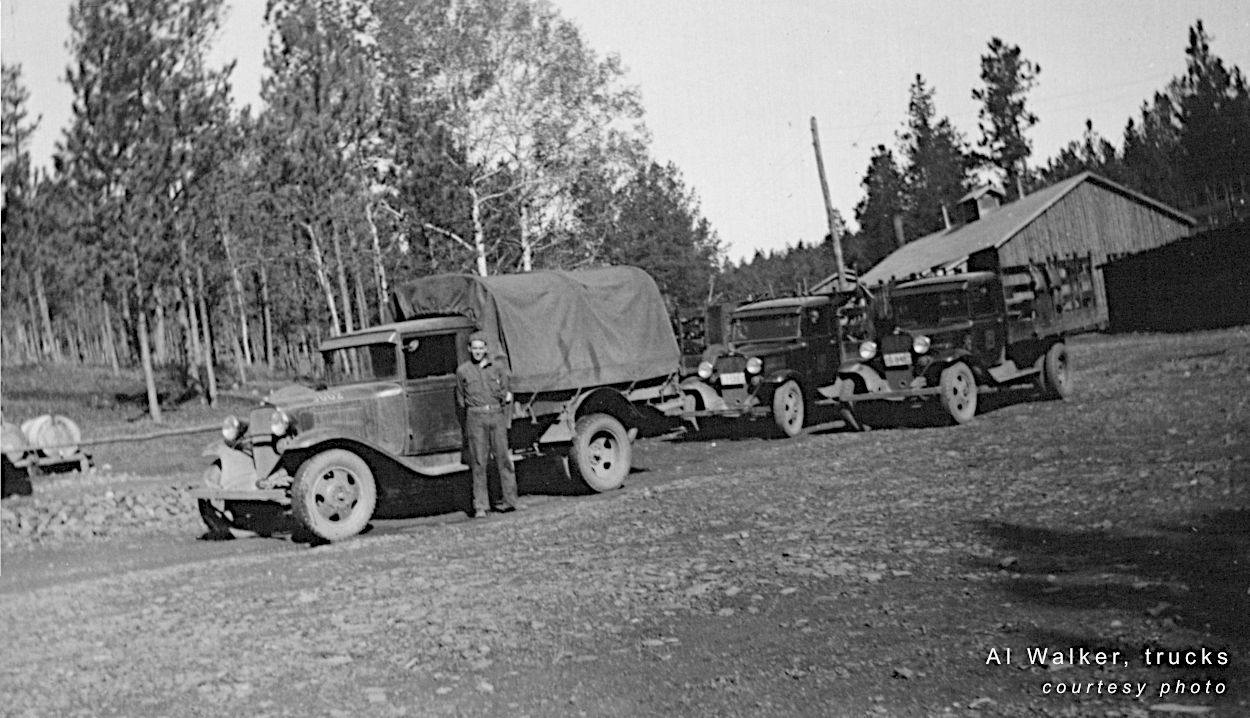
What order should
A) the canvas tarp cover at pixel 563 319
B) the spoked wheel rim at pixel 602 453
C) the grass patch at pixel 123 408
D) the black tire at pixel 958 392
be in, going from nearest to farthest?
the canvas tarp cover at pixel 563 319
the spoked wheel rim at pixel 602 453
the black tire at pixel 958 392
the grass patch at pixel 123 408

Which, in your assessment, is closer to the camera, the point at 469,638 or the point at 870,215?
the point at 469,638

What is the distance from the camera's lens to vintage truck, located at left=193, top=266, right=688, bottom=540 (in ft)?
34.9

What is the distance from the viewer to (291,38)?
32781mm

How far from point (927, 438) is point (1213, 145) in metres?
43.6

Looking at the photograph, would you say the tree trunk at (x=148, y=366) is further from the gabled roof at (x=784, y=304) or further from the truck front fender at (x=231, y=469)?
the truck front fender at (x=231, y=469)

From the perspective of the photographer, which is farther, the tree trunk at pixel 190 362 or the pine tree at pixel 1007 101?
the pine tree at pixel 1007 101

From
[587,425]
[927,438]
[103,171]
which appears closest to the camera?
[587,425]

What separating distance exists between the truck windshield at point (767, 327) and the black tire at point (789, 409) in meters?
0.95

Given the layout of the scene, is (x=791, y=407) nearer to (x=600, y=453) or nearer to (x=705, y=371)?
(x=705, y=371)

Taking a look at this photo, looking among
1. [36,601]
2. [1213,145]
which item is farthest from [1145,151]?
[36,601]

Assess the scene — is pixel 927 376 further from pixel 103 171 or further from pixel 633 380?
pixel 103 171

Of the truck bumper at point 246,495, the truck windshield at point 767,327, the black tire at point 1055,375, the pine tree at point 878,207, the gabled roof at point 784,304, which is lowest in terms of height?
the black tire at point 1055,375

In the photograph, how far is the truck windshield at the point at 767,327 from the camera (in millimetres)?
17641

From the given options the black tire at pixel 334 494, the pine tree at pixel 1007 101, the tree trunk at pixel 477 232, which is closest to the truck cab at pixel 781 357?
the black tire at pixel 334 494
